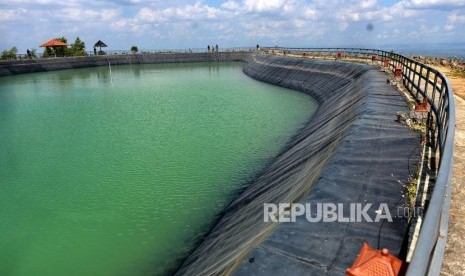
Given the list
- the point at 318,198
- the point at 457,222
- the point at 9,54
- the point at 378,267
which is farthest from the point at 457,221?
the point at 9,54

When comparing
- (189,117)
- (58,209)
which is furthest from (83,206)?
(189,117)

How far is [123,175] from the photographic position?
57.1 ft

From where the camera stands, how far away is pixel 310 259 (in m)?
6.45

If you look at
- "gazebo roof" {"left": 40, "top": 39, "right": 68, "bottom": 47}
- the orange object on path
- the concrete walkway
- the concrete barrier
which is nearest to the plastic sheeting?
the concrete walkway

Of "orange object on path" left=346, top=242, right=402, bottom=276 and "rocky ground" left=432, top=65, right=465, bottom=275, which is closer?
"orange object on path" left=346, top=242, right=402, bottom=276

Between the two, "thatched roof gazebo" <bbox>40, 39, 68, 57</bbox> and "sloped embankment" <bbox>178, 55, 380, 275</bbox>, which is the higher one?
"thatched roof gazebo" <bbox>40, 39, 68, 57</bbox>

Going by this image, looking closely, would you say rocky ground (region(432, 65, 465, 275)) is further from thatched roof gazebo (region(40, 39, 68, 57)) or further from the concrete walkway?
thatched roof gazebo (region(40, 39, 68, 57))

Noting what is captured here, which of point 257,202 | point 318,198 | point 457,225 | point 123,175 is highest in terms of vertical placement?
point 457,225

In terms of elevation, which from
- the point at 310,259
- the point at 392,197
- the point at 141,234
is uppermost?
the point at 392,197

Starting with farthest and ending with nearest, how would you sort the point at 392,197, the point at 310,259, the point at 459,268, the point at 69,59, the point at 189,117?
the point at 69,59 < the point at 189,117 < the point at 392,197 < the point at 310,259 < the point at 459,268

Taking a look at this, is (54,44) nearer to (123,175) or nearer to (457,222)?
(123,175)

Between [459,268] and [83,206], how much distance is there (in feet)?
43.5

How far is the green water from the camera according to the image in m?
11.5

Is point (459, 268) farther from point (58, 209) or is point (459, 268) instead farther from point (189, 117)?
point (189, 117)
